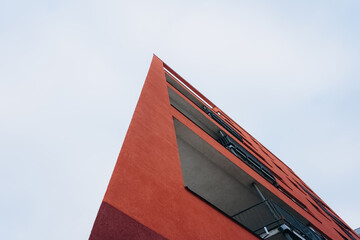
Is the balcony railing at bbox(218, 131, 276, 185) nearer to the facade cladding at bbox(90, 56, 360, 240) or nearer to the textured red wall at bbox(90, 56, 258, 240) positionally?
the facade cladding at bbox(90, 56, 360, 240)

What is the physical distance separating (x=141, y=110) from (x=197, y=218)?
8.57 ft

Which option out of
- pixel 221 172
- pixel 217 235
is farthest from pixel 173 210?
pixel 221 172

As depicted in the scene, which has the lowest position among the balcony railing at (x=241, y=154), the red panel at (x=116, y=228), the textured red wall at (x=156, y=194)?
the red panel at (x=116, y=228)

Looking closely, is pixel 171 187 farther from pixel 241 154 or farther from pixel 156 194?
pixel 241 154

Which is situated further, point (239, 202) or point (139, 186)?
Answer: point (239, 202)

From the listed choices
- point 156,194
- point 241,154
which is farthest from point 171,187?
point 241,154

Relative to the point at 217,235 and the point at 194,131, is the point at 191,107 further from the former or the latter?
the point at 217,235

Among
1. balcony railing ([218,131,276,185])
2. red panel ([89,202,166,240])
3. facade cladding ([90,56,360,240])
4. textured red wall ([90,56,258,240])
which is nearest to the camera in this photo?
red panel ([89,202,166,240])

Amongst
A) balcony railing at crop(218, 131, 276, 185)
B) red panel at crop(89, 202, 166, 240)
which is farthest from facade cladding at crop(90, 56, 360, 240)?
balcony railing at crop(218, 131, 276, 185)

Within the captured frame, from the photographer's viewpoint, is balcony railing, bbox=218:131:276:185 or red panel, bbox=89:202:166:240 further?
balcony railing, bbox=218:131:276:185

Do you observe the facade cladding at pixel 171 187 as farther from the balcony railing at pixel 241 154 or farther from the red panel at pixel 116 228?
the balcony railing at pixel 241 154

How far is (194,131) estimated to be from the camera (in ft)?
22.7

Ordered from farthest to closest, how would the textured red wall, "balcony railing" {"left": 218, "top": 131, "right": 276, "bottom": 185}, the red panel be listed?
"balcony railing" {"left": 218, "top": 131, "right": 276, "bottom": 185} < the textured red wall < the red panel

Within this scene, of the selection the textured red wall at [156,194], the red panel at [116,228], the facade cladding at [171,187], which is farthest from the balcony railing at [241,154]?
the red panel at [116,228]
